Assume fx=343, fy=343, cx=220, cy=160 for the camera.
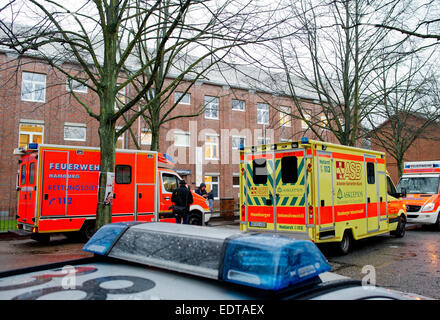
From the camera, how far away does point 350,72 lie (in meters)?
15.1

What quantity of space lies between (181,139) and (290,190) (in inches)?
744

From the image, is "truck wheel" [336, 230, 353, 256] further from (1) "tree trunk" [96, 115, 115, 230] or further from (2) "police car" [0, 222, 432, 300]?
(2) "police car" [0, 222, 432, 300]

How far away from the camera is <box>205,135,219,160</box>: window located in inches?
1083

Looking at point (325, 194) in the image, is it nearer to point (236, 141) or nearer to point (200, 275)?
point (200, 275)

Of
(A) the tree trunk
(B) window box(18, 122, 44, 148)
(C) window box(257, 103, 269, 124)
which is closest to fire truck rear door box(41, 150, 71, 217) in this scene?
(A) the tree trunk

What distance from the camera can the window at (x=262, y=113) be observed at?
1202 inches

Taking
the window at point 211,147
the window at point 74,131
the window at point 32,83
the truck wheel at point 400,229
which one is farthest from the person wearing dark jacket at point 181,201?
the window at point 211,147

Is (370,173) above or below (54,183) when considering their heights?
above

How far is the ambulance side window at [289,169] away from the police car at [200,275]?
661 centimetres

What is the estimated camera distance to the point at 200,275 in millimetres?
1613

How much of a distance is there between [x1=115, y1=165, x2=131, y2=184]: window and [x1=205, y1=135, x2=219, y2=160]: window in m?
15.9

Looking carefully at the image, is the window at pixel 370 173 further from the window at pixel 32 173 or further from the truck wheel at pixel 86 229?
the window at pixel 32 173

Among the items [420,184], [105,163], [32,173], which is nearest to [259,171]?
[105,163]
